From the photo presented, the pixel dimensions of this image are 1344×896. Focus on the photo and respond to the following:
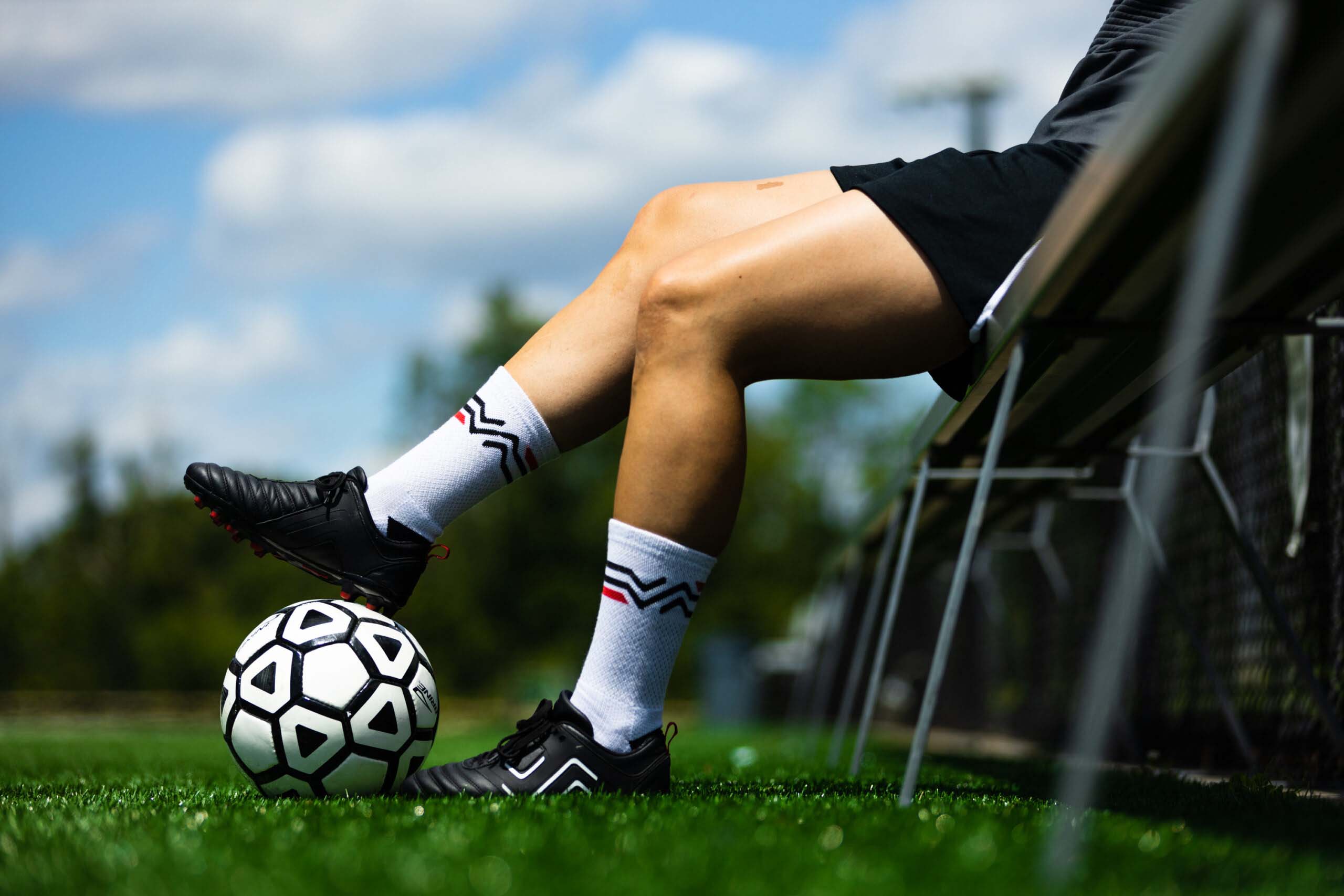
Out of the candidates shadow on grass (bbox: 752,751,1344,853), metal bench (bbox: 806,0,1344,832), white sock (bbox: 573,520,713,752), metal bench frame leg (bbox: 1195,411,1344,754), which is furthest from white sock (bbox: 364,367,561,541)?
metal bench frame leg (bbox: 1195,411,1344,754)

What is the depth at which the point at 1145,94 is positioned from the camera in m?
1.36

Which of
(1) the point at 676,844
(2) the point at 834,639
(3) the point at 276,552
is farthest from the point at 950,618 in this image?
(2) the point at 834,639

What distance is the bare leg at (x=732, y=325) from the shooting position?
2023mm

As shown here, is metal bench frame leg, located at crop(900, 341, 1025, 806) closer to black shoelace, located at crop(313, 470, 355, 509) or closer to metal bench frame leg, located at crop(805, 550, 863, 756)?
black shoelace, located at crop(313, 470, 355, 509)

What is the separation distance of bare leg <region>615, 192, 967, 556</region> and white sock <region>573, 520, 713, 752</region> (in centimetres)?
4

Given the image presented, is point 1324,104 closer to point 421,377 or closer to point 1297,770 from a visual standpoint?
point 1297,770

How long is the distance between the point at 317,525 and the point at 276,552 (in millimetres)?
114

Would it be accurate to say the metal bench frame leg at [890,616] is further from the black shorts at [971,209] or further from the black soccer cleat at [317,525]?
the black soccer cleat at [317,525]

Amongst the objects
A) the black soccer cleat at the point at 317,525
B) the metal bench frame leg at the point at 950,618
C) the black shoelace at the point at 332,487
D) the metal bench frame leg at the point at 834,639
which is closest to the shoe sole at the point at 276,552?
the black soccer cleat at the point at 317,525

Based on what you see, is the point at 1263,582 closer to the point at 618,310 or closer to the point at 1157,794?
the point at 1157,794

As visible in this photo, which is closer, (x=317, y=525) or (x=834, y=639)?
(x=317, y=525)

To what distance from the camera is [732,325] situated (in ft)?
6.66

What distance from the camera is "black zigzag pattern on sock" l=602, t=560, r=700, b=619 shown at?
6.84 feet

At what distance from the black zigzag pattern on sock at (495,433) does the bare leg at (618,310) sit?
0.08 m
